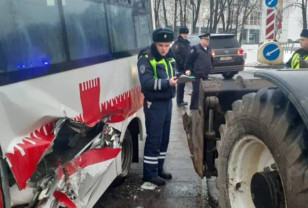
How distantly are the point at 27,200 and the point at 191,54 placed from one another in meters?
6.72

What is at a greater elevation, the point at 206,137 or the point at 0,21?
the point at 0,21

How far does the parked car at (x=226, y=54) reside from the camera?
1519cm

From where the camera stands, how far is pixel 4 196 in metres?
2.12

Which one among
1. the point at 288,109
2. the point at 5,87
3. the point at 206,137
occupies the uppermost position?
the point at 5,87

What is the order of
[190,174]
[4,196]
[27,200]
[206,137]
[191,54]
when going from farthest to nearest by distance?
[191,54]
[190,174]
[206,137]
[27,200]
[4,196]

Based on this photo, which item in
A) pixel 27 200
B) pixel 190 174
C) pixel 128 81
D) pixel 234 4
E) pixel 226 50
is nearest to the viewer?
pixel 27 200

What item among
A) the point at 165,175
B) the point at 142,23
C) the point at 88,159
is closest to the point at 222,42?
the point at 142,23

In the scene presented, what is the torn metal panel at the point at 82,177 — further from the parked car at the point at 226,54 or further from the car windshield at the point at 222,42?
the car windshield at the point at 222,42

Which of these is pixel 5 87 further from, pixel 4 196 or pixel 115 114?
pixel 115 114

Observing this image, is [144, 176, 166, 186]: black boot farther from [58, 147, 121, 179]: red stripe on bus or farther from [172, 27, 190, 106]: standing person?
[172, 27, 190, 106]: standing person

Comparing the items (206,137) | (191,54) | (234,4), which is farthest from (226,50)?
(234,4)

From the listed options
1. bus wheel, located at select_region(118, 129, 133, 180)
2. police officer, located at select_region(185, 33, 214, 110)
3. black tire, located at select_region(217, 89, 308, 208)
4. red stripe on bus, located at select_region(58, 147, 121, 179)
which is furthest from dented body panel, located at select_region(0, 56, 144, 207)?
police officer, located at select_region(185, 33, 214, 110)

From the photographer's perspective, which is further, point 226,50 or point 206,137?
point 226,50

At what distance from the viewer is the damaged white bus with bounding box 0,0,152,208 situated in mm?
2221
